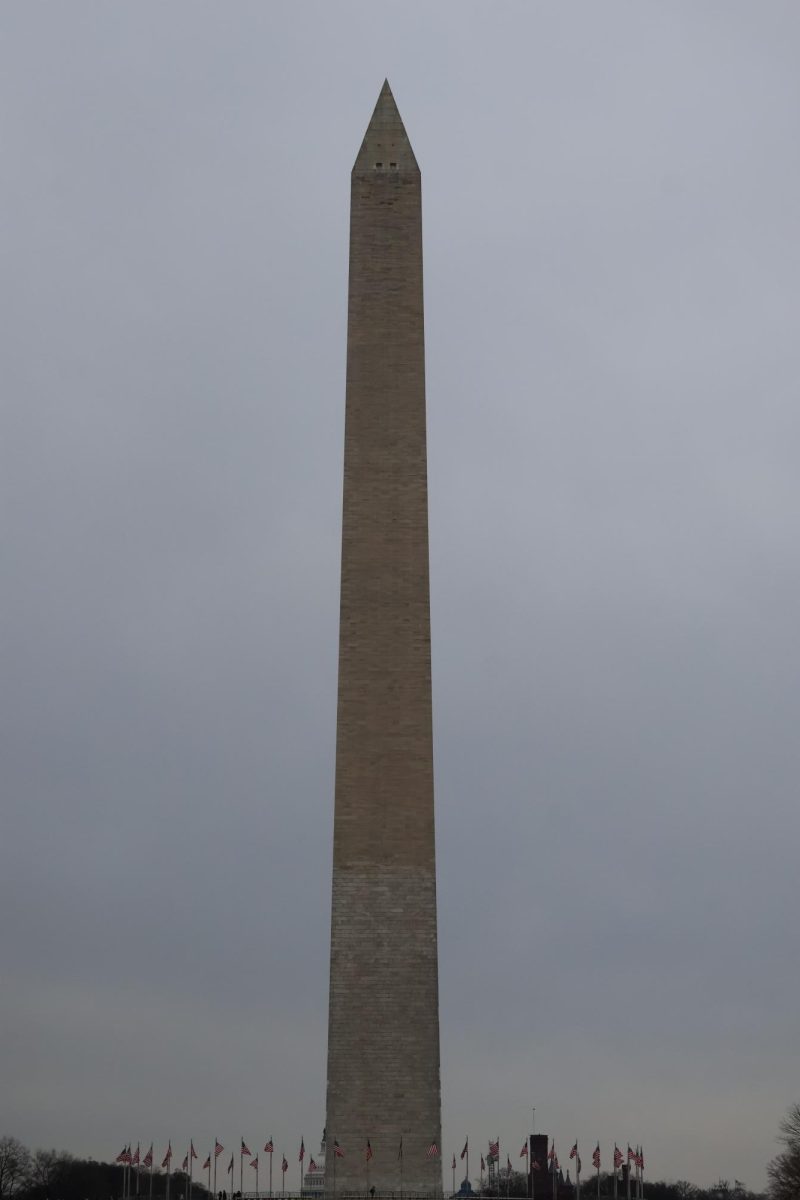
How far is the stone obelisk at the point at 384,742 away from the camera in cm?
2923

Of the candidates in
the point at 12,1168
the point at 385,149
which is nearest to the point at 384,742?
the point at 385,149

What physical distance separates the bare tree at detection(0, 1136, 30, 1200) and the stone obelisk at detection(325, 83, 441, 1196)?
5256 centimetres

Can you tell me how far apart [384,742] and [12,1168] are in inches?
2169

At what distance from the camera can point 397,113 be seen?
3597 centimetres

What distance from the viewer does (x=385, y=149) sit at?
35344mm

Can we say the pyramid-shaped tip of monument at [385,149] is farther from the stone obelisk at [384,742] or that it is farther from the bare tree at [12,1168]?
the bare tree at [12,1168]

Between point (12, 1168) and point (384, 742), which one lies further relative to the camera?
point (12, 1168)

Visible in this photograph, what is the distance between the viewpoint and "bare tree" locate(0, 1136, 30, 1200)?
252 ft

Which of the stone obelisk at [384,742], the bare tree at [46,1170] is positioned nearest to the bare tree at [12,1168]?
the bare tree at [46,1170]

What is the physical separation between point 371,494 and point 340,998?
31.3 feet

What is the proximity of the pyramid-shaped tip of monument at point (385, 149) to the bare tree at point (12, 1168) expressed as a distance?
5624 centimetres

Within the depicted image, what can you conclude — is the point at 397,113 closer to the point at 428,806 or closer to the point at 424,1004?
A: the point at 428,806

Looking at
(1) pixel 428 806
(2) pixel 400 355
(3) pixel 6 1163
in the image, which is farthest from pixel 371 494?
(3) pixel 6 1163

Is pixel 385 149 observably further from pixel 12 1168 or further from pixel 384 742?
pixel 12 1168
